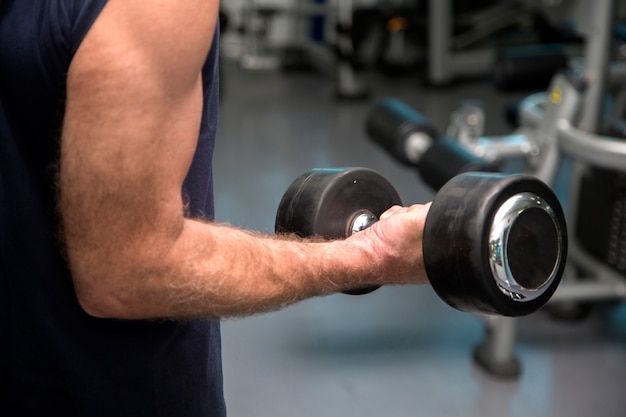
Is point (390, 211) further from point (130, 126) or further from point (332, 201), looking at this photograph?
point (130, 126)

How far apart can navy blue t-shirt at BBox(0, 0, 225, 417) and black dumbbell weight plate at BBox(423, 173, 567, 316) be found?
0.24 m

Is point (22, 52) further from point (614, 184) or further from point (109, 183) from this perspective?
point (614, 184)

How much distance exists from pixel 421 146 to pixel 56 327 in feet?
4.79

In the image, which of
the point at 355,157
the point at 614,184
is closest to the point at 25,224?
the point at 614,184

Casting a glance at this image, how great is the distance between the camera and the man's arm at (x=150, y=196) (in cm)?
73

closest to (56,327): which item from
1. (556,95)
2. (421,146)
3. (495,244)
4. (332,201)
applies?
(332,201)

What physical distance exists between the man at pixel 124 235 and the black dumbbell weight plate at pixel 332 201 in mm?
76

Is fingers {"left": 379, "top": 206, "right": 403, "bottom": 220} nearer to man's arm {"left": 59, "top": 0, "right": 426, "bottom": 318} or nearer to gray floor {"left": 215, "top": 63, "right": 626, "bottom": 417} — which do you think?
man's arm {"left": 59, "top": 0, "right": 426, "bottom": 318}

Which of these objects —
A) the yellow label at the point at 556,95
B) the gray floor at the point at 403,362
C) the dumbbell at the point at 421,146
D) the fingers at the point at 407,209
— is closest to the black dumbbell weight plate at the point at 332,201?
the fingers at the point at 407,209

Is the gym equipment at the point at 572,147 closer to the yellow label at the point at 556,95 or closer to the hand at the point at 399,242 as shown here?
the yellow label at the point at 556,95

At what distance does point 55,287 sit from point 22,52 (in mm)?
236

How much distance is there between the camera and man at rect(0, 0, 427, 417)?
29.1 inches

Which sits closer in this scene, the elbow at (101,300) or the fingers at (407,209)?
the elbow at (101,300)

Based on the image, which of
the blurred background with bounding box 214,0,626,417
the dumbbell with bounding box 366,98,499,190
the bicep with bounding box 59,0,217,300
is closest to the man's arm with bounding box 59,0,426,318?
the bicep with bounding box 59,0,217,300
